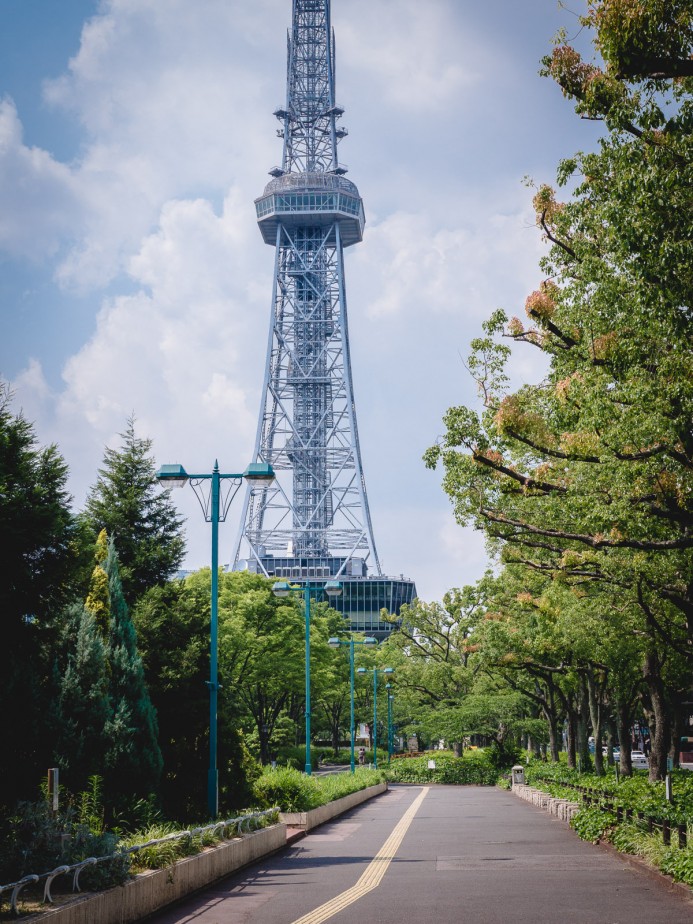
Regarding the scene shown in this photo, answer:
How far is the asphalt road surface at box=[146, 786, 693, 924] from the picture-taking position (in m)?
13.5

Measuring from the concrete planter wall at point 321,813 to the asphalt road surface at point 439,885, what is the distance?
49 cm

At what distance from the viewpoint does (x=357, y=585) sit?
15112 centimetres

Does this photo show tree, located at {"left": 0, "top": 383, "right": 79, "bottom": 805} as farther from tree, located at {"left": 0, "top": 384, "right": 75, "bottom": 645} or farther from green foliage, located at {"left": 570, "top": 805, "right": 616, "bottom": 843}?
green foliage, located at {"left": 570, "top": 805, "right": 616, "bottom": 843}

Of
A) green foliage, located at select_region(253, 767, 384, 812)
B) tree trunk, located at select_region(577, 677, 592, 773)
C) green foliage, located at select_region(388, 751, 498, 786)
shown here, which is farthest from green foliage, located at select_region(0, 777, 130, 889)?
green foliage, located at select_region(388, 751, 498, 786)

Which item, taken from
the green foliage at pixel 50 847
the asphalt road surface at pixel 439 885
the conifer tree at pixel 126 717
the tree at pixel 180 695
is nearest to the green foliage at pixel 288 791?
the asphalt road surface at pixel 439 885

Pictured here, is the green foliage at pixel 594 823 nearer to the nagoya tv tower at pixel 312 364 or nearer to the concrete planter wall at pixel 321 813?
the concrete planter wall at pixel 321 813

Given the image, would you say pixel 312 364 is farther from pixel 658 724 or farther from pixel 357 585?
pixel 658 724

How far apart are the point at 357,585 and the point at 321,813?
121 metres

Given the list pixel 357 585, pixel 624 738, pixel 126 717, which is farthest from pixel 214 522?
pixel 357 585

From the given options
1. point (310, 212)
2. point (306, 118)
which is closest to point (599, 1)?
point (310, 212)

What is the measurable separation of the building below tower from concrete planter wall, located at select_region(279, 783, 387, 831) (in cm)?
10704

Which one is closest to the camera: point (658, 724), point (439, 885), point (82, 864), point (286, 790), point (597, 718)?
point (82, 864)

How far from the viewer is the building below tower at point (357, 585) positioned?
151125mm

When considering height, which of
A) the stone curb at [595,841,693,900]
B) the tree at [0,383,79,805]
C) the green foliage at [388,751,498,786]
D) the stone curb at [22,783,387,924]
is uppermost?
the tree at [0,383,79,805]
